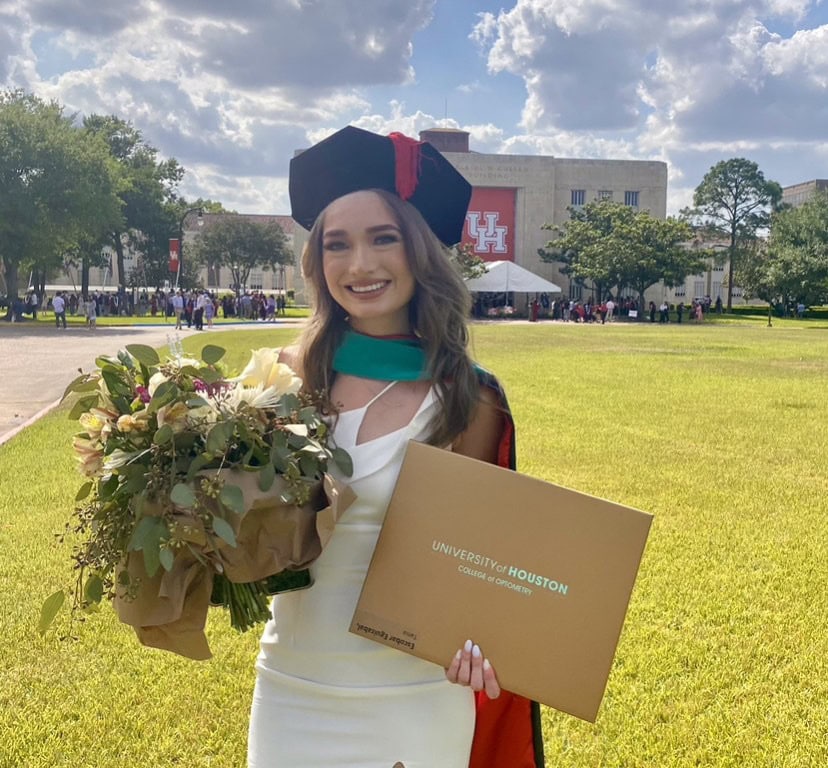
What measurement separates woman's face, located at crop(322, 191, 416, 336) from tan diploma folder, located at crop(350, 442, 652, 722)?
480mm

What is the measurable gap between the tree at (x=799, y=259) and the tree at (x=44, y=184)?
1511 inches

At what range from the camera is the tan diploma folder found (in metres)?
1.61

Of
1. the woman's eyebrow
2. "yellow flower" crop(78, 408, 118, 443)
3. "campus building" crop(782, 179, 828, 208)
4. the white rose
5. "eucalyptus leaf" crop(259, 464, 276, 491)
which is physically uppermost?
"campus building" crop(782, 179, 828, 208)

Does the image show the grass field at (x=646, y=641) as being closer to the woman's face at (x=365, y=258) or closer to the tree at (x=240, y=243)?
the woman's face at (x=365, y=258)

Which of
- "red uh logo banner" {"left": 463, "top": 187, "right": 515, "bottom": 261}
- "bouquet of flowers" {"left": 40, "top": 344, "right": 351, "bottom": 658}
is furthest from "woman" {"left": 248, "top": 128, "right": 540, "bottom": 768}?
"red uh logo banner" {"left": 463, "top": 187, "right": 515, "bottom": 261}

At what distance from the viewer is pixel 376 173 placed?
205cm

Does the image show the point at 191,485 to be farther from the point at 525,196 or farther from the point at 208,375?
the point at 525,196

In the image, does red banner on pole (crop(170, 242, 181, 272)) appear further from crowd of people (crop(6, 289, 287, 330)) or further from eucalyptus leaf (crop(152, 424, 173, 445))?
eucalyptus leaf (crop(152, 424, 173, 445))

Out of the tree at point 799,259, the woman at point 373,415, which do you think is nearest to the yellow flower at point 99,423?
the woman at point 373,415

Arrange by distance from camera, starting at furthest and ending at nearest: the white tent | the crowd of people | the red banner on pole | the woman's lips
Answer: the white tent → the red banner on pole → the crowd of people → the woman's lips

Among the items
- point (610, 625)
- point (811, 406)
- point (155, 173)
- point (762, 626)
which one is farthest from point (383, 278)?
point (155, 173)

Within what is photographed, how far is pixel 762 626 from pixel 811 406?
28.2ft

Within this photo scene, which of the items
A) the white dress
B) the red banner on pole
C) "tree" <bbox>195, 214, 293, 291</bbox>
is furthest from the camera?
"tree" <bbox>195, 214, 293, 291</bbox>

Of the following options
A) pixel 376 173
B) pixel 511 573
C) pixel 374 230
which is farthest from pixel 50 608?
A: pixel 376 173
